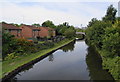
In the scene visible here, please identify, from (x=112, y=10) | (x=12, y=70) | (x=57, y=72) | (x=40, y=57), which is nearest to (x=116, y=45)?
(x=57, y=72)

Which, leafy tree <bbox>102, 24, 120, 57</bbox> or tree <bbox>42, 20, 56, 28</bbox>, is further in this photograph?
tree <bbox>42, 20, 56, 28</bbox>

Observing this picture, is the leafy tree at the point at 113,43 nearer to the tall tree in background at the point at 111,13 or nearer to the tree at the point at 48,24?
the tall tree in background at the point at 111,13

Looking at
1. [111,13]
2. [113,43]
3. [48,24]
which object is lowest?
[113,43]

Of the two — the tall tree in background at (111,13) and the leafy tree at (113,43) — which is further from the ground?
the tall tree in background at (111,13)

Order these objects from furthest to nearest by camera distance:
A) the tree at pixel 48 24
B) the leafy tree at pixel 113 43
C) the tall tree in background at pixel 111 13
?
1. the tree at pixel 48 24
2. the tall tree in background at pixel 111 13
3. the leafy tree at pixel 113 43

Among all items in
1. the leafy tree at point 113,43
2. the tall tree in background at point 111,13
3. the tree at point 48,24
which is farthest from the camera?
the tree at point 48,24

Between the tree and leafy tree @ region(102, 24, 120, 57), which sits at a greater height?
the tree

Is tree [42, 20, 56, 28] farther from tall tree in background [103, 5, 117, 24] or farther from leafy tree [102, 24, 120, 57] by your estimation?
leafy tree [102, 24, 120, 57]

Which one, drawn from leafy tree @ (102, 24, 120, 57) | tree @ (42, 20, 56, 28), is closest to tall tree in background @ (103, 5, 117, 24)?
leafy tree @ (102, 24, 120, 57)

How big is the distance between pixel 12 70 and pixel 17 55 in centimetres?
812

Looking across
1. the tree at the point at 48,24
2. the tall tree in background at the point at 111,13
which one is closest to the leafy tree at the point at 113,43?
the tall tree in background at the point at 111,13

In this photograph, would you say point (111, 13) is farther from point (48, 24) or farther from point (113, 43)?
point (48, 24)

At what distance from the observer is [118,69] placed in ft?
49.7

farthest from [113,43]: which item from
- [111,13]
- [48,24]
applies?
[48,24]
